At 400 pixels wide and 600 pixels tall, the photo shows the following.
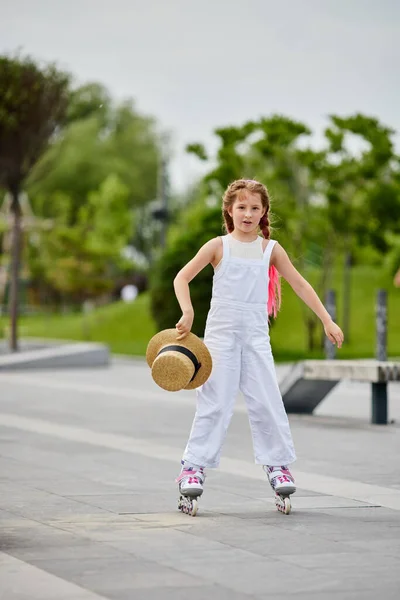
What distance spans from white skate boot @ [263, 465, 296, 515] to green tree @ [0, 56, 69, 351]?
821 inches

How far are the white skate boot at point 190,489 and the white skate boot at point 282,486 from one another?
1.29 ft

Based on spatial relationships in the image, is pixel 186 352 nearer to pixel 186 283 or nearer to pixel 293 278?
pixel 186 283

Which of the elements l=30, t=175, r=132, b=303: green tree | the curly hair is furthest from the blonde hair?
l=30, t=175, r=132, b=303: green tree

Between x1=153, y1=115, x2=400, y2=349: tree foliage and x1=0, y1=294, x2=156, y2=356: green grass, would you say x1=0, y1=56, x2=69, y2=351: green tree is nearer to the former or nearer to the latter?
x1=153, y1=115, x2=400, y2=349: tree foliage

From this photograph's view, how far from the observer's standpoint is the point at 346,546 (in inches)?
254

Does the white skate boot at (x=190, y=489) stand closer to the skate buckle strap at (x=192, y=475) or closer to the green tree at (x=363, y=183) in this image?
the skate buckle strap at (x=192, y=475)

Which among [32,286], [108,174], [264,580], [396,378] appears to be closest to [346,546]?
[264,580]

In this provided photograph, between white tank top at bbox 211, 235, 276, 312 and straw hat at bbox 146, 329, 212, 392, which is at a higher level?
white tank top at bbox 211, 235, 276, 312

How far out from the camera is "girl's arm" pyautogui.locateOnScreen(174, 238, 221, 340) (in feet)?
24.2

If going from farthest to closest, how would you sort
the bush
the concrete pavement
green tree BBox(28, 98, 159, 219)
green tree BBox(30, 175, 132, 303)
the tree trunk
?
1. green tree BBox(28, 98, 159, 219)
2. green tree BBox(30, 175, 132, 303)
3. the bush
4. the tree trunk
5. the concrete pavement

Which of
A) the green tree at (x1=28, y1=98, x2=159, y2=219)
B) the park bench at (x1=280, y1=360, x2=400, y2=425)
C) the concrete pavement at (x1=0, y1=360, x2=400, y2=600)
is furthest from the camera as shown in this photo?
the green tree at (x1=28, y1=98, x2=159, y2=219)

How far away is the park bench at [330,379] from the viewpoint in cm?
1318

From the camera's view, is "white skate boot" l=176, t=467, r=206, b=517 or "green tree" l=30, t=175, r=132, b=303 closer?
A: "white skate boot" l=176, t=467, r=206, b=517

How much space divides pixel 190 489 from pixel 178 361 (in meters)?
0.72
